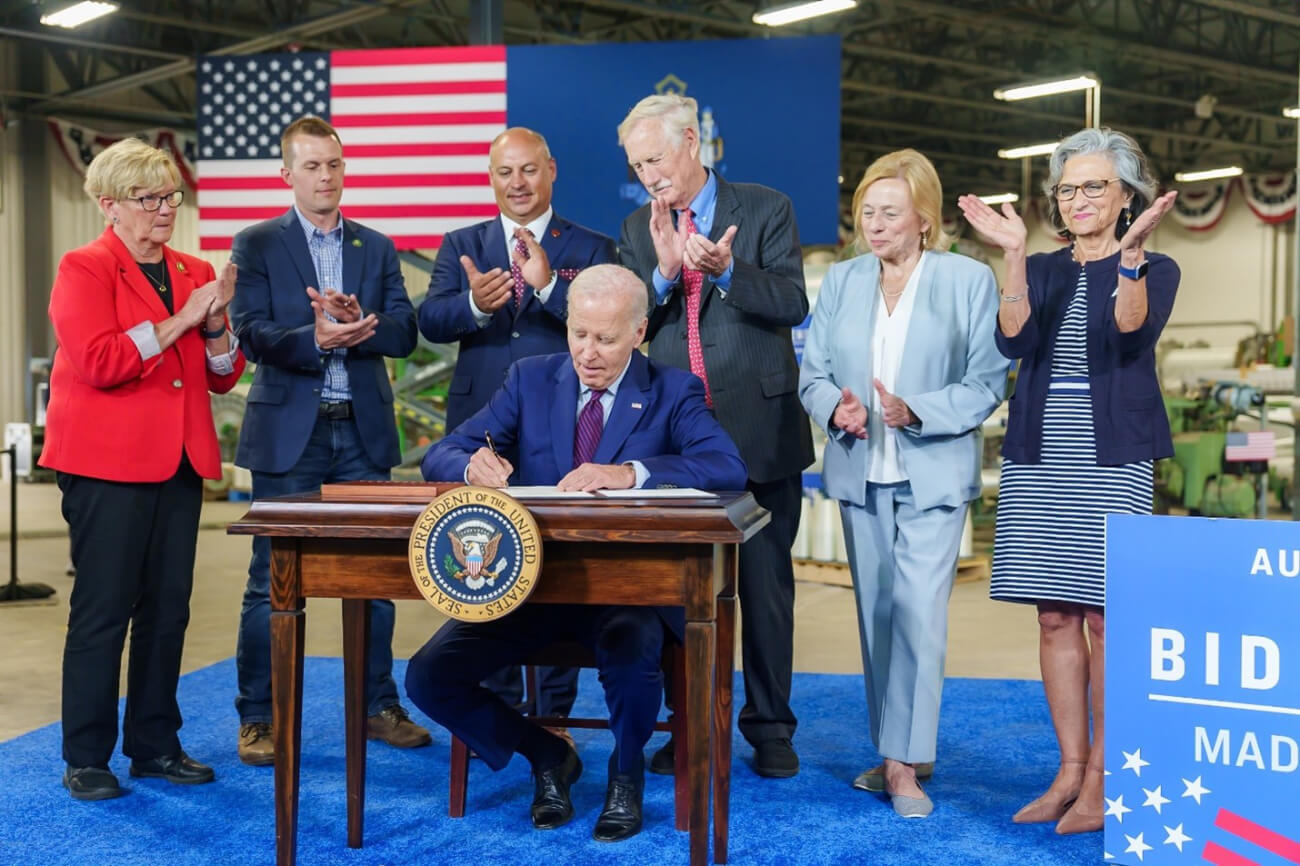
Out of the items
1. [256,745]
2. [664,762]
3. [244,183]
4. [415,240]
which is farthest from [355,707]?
[244,183]

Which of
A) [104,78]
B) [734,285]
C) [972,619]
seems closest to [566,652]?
[734,285]

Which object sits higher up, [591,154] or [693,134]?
[591,154]

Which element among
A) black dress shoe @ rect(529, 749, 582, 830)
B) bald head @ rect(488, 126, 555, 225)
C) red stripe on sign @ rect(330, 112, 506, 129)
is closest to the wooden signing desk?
black dress shoe @ rect(529, 749, 582, 830)

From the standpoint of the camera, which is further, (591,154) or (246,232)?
(591,154)

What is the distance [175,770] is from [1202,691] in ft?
8.08

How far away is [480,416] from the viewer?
291cm

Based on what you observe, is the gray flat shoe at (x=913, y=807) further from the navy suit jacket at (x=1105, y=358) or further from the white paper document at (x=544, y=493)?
the white paper document at (x=544, y=493)

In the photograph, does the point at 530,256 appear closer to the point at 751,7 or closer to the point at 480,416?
the point at 480,416

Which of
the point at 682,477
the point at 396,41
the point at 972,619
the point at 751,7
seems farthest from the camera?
the point at 396,41

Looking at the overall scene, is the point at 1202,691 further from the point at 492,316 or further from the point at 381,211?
the point at 381,211

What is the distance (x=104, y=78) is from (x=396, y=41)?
14.0 feet

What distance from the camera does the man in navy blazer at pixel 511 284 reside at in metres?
3.40

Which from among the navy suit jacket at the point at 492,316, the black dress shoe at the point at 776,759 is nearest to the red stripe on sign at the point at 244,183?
the navy suit jacket at the point at 492,316

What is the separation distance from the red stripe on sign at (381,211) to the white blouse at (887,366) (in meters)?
3.43
